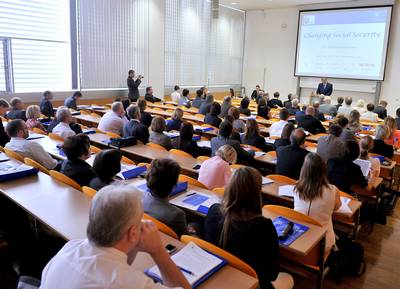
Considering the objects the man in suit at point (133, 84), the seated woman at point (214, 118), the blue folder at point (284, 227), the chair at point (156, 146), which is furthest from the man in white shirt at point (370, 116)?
the blue folder at point (284, 227)

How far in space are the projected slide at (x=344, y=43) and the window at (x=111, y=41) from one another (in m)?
7.03

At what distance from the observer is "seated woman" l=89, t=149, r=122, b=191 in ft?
9.43

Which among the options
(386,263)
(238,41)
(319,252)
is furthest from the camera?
A: (238,41)

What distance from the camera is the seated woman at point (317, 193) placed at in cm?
281

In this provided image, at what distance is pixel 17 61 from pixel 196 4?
7.76 metres

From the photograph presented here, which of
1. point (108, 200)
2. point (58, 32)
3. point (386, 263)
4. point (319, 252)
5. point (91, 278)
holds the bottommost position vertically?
point (386, 263)

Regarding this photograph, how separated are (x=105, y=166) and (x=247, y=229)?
1.39m

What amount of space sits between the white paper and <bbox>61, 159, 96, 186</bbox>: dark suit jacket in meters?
1.58

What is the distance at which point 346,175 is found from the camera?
12.6 ft

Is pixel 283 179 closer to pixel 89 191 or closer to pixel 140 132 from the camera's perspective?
pixel 89 191

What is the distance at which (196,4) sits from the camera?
1402 centimetres

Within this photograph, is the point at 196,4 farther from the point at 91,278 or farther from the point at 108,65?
the point at 91,278

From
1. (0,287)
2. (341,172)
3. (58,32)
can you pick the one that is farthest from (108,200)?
(58,32)

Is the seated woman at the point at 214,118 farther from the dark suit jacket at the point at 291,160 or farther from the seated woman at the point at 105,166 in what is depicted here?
the seated woman at the point at 105,166
